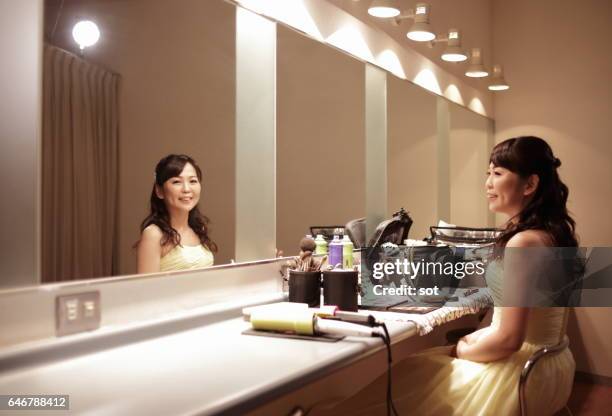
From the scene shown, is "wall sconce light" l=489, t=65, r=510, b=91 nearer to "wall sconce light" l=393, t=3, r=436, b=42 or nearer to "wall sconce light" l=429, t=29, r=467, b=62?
"wall sconce light" l=429, t=29, r=467, b=62

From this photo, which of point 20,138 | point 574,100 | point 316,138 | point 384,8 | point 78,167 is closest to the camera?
point 20,138

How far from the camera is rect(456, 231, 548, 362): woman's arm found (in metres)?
1.70

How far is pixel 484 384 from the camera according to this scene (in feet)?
5.76

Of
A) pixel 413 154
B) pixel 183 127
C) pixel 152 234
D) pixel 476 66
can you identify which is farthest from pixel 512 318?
pixel 476 66

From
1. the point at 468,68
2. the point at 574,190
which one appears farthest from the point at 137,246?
the point at 574,190

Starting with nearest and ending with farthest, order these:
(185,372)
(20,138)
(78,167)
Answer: (185,372), (20,138), (78,167)

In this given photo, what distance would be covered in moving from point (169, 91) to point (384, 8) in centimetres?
104

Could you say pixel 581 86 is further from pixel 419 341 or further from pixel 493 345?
pixel 493 345

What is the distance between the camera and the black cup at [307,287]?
177cm

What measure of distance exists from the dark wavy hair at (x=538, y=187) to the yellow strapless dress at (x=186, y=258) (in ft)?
3.04

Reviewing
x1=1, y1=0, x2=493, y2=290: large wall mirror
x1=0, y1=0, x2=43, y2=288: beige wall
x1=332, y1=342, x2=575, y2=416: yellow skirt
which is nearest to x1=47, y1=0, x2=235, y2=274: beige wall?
x1=1, y1=0, x2=493, y2=290: large wall mirror

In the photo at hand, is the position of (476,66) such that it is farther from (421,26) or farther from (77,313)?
(77,313)

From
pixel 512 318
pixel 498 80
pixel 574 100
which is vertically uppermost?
pixel 498 80

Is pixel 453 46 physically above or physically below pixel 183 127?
above
